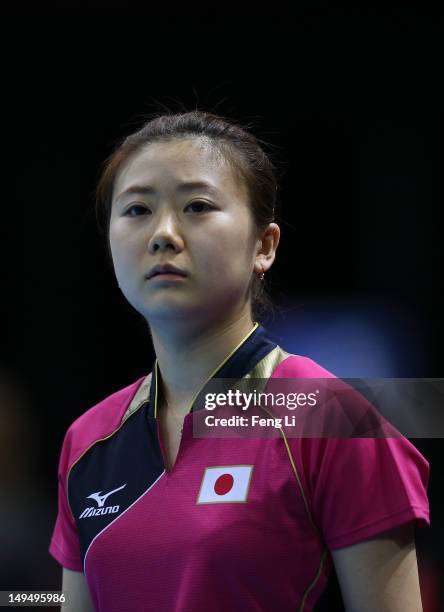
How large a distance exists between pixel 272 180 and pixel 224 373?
37 cm

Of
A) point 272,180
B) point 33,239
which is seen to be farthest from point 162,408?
point 33,239

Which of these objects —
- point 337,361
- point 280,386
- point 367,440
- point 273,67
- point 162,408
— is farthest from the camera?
point 273,67

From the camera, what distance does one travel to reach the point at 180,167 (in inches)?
46.7

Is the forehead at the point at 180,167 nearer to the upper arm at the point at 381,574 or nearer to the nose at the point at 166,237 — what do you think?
the nose at the point at 166,237

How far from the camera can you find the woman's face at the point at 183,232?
113cm

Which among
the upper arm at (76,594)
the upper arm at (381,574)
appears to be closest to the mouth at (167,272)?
the upper arm at (381,574)

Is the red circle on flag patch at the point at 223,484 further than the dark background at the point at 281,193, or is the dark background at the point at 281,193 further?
the dark background at the point at 281,193

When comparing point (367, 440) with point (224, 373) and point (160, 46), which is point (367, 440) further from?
point (160, 46)

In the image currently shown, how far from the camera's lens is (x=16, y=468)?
8.15ft

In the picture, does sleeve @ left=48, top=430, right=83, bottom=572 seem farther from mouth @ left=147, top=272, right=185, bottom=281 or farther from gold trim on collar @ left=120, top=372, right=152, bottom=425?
mouth @ left=147, top=272, right=185, bottom=281

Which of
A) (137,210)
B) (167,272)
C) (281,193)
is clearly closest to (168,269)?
(167,272)

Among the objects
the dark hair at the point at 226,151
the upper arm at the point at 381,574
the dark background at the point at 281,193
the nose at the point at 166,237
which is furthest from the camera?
the dark background at the point at 281,193

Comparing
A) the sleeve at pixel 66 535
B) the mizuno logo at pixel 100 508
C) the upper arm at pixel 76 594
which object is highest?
the mizuno logo at pixel 100 508

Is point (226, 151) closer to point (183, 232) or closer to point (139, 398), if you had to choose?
point (183, 232)
